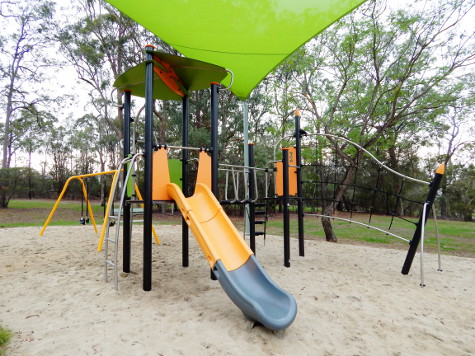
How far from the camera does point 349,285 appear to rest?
3410 mm

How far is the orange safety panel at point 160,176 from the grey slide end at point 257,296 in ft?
4.12

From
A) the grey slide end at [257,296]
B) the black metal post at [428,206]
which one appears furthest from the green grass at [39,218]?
the black metal post at [428,206]

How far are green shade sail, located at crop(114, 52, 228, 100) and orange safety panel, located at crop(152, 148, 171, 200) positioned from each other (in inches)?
41.8

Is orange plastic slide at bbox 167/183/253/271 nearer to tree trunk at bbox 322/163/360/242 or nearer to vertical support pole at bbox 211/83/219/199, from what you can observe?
vertical support pole at bbox 211/83/219/199

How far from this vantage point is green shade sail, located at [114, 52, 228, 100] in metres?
3.30

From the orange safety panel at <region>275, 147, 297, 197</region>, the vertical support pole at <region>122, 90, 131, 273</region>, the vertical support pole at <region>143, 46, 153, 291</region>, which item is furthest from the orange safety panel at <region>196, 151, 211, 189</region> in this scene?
the orange safety panel at <region>275, 147, 297, 197</region>

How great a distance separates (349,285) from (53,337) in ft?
10.2

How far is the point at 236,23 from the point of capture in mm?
4160

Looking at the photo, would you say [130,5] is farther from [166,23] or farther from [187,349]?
[187,349]

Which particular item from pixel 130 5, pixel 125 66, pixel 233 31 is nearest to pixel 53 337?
pixel 130 5

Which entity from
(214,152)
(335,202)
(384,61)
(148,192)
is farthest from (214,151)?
(384,61)

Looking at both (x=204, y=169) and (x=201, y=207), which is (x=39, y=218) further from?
(x=201, y=207)

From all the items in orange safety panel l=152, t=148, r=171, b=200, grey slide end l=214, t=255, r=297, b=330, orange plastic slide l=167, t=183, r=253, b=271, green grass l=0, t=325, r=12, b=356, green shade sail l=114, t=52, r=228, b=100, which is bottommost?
green grass l=0, t=325, r=12, b=356

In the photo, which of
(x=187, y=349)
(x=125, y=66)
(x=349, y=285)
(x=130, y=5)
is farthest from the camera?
(x=125, y=66)
